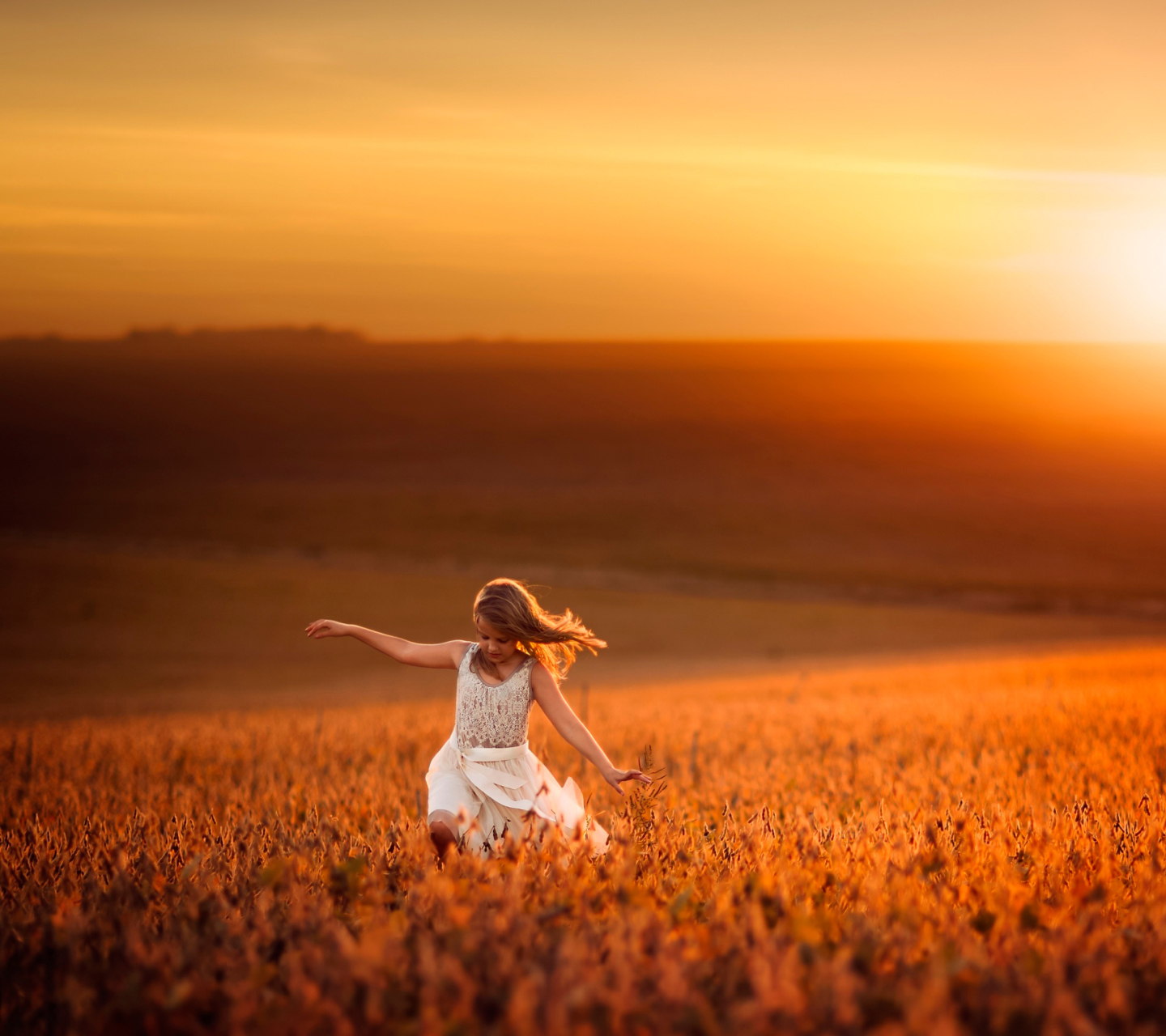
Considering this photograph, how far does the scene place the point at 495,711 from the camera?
5766mm

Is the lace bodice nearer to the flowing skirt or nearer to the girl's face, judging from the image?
the flowing skirt

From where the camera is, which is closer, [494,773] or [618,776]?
[618,776]

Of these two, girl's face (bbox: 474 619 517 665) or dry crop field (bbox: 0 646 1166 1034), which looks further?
girl's face (bbox: 474 619 517 665)

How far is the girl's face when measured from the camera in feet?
18.3

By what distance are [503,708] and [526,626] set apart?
1.60 ft

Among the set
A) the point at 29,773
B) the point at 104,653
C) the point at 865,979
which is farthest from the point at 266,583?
the point at 865,979

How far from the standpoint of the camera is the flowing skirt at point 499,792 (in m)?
5.38

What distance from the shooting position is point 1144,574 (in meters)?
60.3

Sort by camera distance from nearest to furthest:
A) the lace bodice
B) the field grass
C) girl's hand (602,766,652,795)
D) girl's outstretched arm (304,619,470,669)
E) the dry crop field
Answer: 1. the dry crop field
2. girl's hand (602,766,652,795)
3. the lace bodice
4. girl's outstretched arm (304,619,470,669)
5. the field grass

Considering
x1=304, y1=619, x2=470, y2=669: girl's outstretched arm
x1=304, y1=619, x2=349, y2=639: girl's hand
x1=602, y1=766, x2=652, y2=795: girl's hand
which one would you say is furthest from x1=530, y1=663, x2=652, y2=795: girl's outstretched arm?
x1=304, y1=619, x2=349, y2=639: girl's hand

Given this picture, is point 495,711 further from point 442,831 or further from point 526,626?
point 442,831

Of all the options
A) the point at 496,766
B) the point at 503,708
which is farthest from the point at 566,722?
the point at 496,766

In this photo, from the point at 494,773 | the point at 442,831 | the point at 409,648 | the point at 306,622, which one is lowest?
the point at 306,622

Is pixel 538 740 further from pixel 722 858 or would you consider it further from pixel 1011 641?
pixel 1011 641
